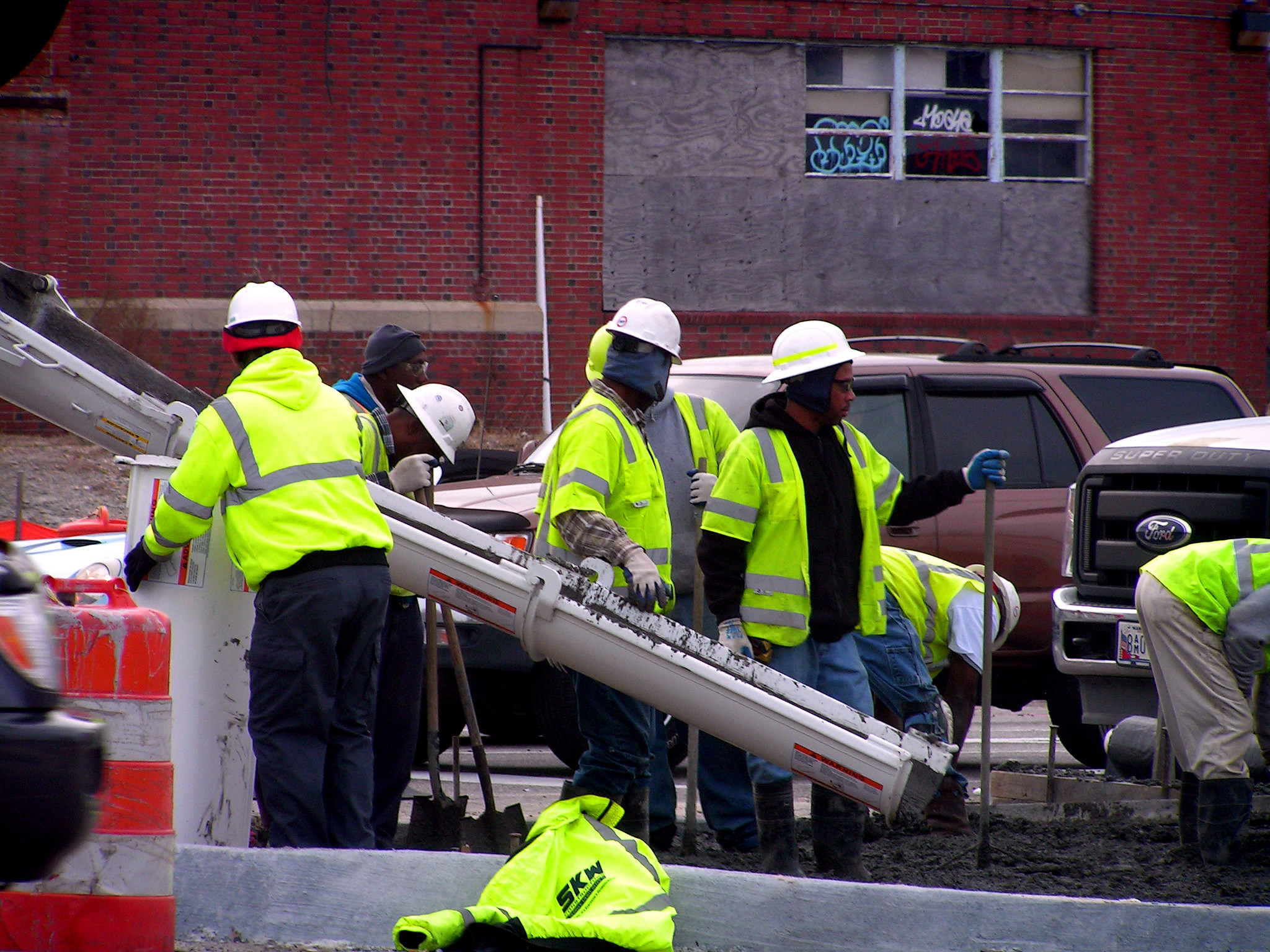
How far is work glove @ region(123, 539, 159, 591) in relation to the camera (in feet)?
17.1

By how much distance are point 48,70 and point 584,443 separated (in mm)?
12484

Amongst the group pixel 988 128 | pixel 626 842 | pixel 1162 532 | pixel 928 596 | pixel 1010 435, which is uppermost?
pixel 988 128

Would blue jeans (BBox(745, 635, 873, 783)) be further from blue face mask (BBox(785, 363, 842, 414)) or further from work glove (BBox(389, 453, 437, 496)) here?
work glove (BBox(389, 453, 437, 496))

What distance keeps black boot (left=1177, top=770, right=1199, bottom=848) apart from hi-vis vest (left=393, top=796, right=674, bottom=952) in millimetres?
2432

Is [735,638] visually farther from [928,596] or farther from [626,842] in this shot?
[928,596]

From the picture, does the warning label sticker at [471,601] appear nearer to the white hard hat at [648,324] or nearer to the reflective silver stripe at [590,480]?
the reflective silver stripe at [590,480]

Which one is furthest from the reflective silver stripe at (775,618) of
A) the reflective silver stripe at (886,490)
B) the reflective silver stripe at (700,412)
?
the reflective silver stripe at (700,412)

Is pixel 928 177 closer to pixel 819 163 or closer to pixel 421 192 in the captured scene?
pixel 819 163

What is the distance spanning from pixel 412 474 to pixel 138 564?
1202mm

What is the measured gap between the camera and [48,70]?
1612 centimetres

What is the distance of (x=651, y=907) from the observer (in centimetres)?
445

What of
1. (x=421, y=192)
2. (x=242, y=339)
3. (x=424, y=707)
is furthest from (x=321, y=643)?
(x=421, y=192)

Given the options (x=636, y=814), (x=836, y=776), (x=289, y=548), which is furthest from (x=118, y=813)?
(x=836, y=776)

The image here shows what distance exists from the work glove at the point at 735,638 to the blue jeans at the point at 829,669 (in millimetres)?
106
